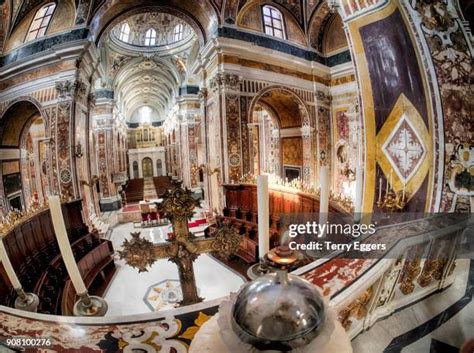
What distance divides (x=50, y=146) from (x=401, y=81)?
35.1 ft

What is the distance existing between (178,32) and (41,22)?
8.68 metres

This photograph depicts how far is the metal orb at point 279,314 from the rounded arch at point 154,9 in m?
10.9

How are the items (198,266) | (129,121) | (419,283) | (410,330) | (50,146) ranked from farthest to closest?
1. (129,121)
2. (50,146)
3. (198,266)
4. (419,283)
5. (410,330)

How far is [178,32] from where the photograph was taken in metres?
16.9

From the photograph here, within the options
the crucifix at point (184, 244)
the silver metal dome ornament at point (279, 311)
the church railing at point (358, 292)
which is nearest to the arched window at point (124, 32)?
the crucifix at point (184, 244)

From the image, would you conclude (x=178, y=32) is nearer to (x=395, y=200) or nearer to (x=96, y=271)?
(x=96, y=271)

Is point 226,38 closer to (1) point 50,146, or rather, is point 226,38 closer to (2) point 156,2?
(2) point 156,2

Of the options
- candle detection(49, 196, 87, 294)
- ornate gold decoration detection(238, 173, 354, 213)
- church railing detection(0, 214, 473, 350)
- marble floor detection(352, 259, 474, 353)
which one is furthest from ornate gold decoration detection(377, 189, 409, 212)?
candle detection(49, 196, 87, 294)

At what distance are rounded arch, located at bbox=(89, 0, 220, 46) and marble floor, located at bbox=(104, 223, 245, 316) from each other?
877 cm

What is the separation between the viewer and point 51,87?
31.2ft

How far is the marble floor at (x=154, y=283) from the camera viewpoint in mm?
5195

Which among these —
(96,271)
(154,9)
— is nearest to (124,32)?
(154,9)

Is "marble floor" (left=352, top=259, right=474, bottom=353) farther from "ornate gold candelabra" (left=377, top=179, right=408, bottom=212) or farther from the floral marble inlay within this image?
the floral marble inlay

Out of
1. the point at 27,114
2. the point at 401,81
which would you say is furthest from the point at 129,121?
the point at 401,81
